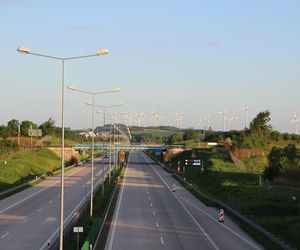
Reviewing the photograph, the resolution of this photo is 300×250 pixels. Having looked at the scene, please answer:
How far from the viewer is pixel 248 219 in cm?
5019

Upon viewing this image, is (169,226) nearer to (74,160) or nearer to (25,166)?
(25,166)

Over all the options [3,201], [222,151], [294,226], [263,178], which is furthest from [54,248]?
[222,151]

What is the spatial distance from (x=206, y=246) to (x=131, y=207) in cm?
2472

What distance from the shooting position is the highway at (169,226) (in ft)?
130

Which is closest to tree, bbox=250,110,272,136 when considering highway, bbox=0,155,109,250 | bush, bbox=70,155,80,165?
bush, bbox=70,155,80,165

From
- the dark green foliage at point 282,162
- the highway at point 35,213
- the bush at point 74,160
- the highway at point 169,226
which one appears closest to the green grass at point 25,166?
the highway at point 35,213

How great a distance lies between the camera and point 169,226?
48938 mm

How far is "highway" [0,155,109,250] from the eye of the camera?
40219 millimetres

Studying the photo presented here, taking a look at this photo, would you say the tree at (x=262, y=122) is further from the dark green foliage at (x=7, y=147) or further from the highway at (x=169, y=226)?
the highway at (x=169, y=226)

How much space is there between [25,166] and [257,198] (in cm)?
6034

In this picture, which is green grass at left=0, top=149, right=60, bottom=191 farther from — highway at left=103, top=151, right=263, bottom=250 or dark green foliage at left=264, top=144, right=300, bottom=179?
dark green foliage at left=264, top=144, right=300, bottom=179

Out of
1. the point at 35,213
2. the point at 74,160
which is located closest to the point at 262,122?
the point at 74,160

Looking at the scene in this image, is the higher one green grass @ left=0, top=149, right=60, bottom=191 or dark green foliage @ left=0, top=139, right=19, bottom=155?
dark green foliage @ left=0, top=139, right=19, bottom=155

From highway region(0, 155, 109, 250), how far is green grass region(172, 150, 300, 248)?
15.9 m
